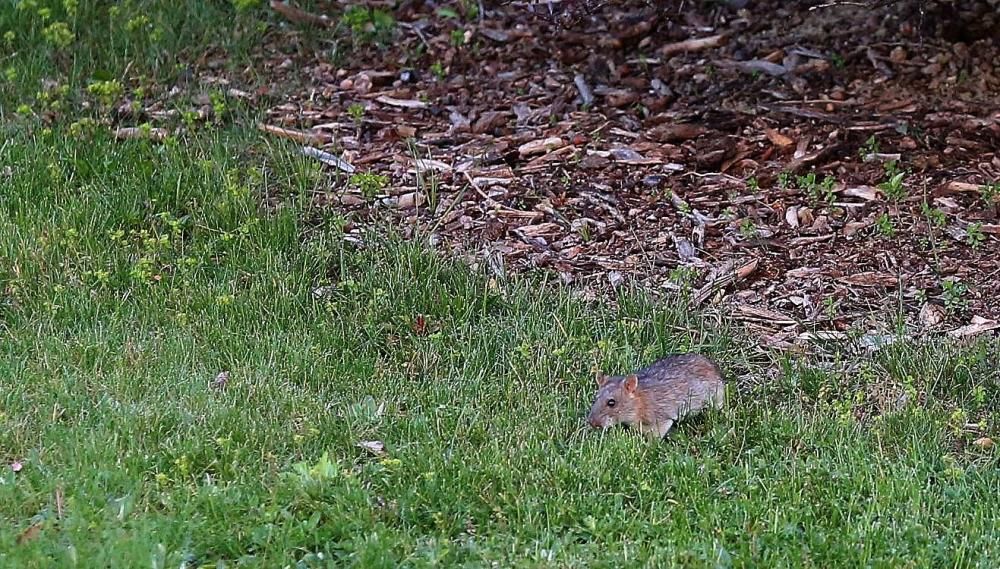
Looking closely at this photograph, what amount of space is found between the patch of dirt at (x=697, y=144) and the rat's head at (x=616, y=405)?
1019mm

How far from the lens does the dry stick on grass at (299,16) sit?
9398 millimetres

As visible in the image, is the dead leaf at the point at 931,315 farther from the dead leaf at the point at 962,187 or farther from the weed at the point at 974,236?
the dead leaf at the point at 962,187

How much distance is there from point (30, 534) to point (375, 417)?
146cm

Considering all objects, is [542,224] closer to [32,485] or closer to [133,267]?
[133,267]

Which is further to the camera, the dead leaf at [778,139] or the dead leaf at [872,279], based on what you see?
the dead leaf at [778,139]

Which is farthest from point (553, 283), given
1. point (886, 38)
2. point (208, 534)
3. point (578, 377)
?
point (886, 38)

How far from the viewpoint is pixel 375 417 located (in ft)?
17.9

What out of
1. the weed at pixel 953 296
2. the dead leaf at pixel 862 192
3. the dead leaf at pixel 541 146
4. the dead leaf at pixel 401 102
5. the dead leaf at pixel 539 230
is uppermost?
the dead leaf at pixel 401 102

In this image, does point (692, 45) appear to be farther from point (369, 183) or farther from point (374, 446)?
point (374, 446)

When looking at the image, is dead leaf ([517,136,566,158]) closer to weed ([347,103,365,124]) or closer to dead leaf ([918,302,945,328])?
weed ([347,103,365,124])

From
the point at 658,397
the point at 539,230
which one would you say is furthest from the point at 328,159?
the point at 658,397

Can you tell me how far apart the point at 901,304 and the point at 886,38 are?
9.78 feet

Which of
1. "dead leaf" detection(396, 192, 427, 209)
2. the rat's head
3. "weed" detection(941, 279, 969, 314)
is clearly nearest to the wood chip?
"dead leaf" detection(396, 192, 427, 209)

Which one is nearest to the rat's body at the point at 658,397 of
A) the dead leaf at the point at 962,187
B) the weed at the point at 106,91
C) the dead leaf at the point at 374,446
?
the dead leaf at the point at 374,446
